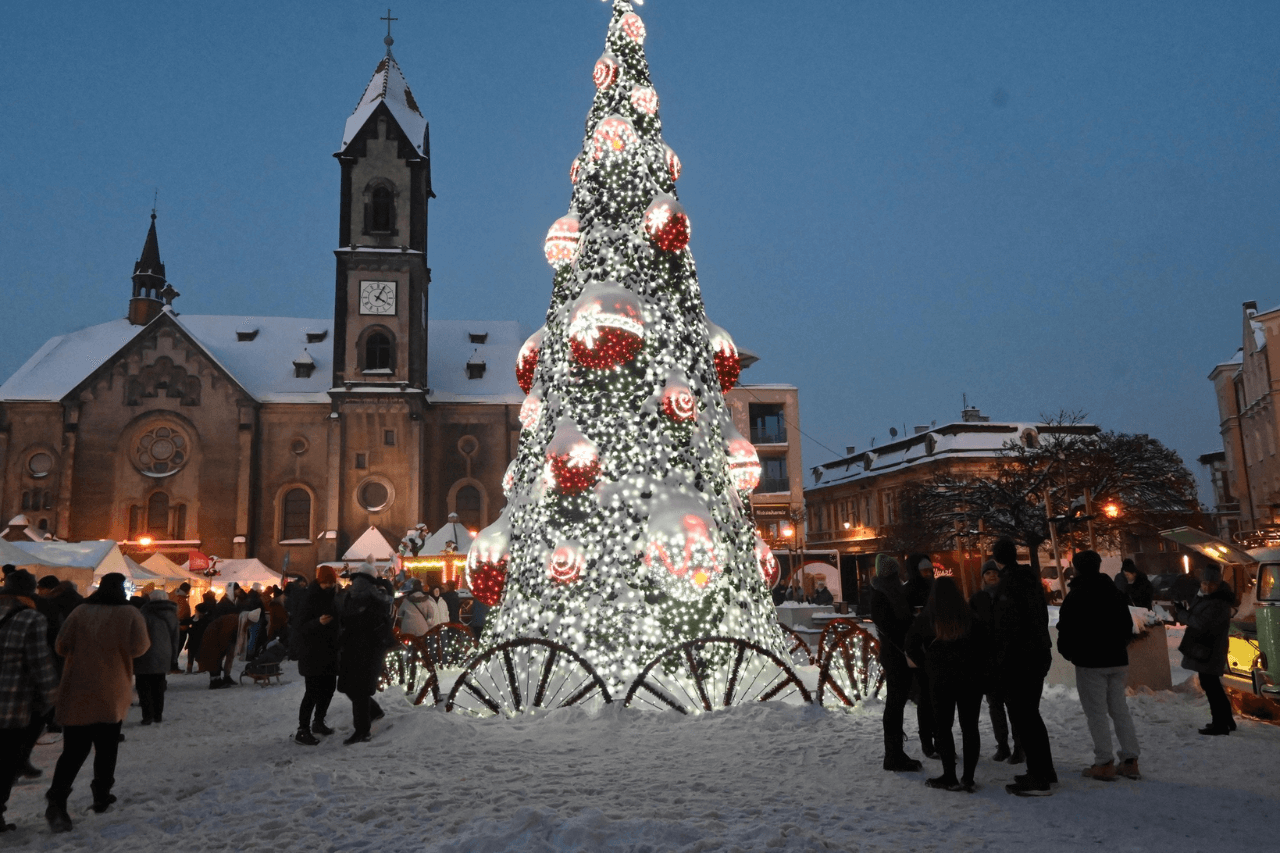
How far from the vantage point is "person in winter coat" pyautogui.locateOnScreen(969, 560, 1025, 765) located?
21.0ft

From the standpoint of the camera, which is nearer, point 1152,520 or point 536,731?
point 536,731

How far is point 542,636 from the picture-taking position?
9.38m

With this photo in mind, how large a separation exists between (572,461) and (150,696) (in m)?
6.30

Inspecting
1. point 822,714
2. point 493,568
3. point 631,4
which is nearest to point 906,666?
point 822,714

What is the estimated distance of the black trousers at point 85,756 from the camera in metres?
5.84

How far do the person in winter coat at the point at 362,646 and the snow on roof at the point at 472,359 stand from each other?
3240 cm

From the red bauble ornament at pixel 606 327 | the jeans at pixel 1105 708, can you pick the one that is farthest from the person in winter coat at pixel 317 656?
the jeans at pixel 1105 708

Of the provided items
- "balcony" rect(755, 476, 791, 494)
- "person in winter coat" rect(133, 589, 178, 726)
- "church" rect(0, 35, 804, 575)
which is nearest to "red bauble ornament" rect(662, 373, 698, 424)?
"person in winter coat" rect(133, 589, 178, 726)

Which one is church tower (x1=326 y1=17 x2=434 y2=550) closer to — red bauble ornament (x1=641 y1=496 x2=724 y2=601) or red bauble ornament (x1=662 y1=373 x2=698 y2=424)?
red bauble ornament (x1=662 y1=373 x2=698 y2=424)

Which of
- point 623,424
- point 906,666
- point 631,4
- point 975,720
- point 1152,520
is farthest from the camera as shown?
point 1152,520

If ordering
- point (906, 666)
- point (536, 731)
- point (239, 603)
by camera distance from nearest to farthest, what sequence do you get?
1. point (906, 666)
2. point (536, 731)
3. point (239, 603)

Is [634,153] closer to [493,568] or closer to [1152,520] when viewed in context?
[493,568]

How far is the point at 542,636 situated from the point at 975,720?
185 inches

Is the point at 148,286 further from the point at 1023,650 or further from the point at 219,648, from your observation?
the point at 1023,650
